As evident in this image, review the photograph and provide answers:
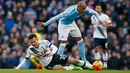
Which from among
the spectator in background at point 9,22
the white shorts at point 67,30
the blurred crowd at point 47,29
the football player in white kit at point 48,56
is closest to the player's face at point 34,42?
the football player in white kit at point 48,56

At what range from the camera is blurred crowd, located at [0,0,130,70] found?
24.3 meters

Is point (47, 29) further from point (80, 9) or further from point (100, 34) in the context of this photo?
point (80, 9)

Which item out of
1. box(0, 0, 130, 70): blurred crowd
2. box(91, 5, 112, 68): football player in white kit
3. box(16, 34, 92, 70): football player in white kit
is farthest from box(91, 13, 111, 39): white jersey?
box(16, 34, 92, 70): football player in white kit

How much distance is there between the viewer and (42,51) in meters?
17.6

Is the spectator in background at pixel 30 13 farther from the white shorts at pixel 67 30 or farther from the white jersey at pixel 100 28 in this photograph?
the white shorts at pixel 67 30

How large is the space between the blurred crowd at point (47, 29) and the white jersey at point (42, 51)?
5.56 m

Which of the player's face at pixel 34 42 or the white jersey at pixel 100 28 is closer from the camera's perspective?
the player's face at pixel 34 42

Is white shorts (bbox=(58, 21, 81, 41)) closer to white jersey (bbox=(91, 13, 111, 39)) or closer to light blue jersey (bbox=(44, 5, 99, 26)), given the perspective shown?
light blue jersey (bbox=(44, 5, 99, 26))

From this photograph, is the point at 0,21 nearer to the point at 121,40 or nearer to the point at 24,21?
the point at 24,21

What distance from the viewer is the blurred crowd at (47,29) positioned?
79.8ft

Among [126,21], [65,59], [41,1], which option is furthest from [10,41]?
[65,59]

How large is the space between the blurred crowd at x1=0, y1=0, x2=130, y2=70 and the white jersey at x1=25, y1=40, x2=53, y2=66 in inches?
219

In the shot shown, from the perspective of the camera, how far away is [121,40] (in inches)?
1040

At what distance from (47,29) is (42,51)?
8.38 metres
